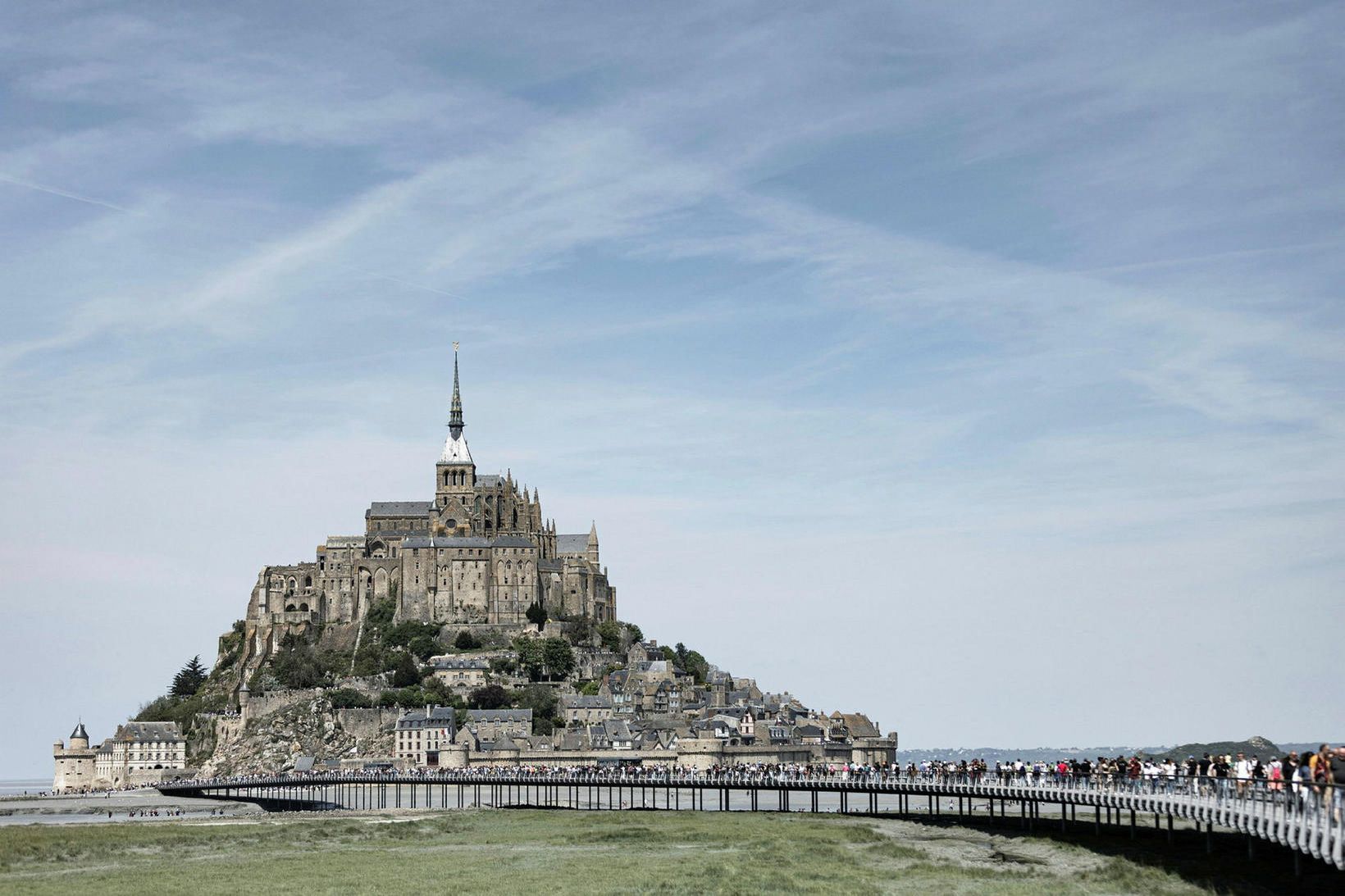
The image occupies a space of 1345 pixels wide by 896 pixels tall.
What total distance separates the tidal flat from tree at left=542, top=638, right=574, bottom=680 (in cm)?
7507

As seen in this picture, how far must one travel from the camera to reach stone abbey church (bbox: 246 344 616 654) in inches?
7008

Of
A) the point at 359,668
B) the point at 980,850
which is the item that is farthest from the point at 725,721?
the point at 980,850

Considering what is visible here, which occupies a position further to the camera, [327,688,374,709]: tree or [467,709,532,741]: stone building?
[327,688,374,709]: tree

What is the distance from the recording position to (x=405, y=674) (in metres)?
166

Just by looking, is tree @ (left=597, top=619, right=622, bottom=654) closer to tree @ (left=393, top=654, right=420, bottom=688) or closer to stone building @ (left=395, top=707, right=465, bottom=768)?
tree @ (left=393, top=654, right=420, bottom=688)

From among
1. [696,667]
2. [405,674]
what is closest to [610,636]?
[696,667]

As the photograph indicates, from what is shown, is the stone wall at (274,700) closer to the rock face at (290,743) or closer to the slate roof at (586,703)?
the rock face at (290,743)

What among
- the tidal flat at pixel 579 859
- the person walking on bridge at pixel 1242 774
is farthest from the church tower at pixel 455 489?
the person walking on bridge at pixel 1242 774

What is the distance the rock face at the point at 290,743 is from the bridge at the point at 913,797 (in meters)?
7.23

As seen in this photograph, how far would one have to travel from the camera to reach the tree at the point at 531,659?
16850cm

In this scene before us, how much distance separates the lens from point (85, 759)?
563ft

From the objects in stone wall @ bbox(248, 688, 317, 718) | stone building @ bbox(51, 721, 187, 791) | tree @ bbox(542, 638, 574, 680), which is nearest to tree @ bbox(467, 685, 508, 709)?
tree @ bbox(542, 638, 574, 680)

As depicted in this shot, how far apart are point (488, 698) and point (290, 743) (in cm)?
1962

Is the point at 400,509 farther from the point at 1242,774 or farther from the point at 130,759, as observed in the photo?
the point at 1242,774
